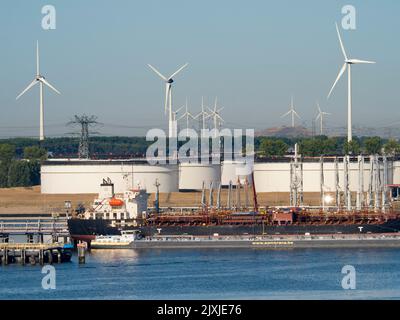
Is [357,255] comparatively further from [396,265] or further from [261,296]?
[261,296]

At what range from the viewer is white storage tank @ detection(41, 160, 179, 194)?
310 feet

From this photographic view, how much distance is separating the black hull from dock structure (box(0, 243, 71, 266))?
908cm

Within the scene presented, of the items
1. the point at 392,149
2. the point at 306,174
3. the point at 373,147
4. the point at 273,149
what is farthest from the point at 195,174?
the point at 373,147

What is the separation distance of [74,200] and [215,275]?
2117 inches

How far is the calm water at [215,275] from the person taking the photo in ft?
110

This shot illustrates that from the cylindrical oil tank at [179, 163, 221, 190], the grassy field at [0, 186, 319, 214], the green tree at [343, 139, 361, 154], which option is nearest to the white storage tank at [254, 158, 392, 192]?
the green tree at [343, 139, 361, 154]

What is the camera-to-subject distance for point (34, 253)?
153 ft

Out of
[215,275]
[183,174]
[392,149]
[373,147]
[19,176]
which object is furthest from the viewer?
[373,147]

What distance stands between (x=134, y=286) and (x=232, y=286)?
3.54 metres

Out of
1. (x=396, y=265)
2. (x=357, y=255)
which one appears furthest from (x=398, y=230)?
(x=396, y=265)

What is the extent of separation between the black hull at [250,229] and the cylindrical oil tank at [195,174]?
4290 centimetres

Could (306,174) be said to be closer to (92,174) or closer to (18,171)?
(92,174)

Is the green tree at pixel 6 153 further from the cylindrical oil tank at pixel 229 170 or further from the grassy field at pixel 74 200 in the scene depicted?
the cylindrical oil tank at pixel 229 170
